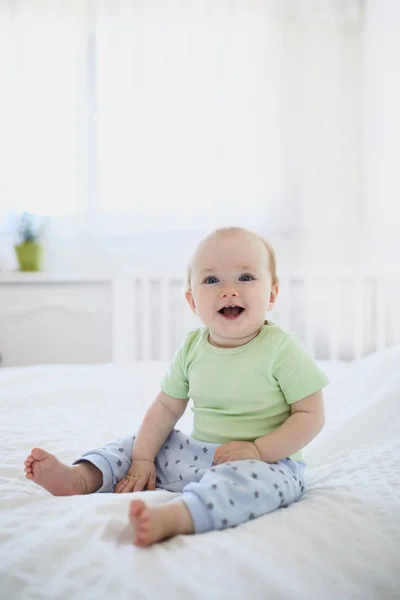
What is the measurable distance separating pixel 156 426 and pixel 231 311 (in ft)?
0.60

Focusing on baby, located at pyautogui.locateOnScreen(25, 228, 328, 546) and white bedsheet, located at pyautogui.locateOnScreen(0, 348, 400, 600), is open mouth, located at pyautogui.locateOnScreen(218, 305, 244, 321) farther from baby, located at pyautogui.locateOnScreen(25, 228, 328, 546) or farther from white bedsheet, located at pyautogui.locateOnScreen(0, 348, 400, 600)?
white bedsheet, located at pyautogui.locateOnScreen(0, 348, 400, 600)

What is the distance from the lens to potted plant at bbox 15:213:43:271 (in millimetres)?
2332

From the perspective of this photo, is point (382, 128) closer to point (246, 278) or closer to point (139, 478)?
point (246, 278)

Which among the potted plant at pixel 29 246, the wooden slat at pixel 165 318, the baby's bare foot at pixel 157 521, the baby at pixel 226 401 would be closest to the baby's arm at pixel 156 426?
the baby at pixel 226 401

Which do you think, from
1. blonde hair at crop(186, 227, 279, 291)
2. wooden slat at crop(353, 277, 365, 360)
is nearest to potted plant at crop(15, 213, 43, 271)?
wooden slat at crop(353, 277, 365, 360)

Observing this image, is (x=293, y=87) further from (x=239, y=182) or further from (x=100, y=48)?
(x=100, y=48)

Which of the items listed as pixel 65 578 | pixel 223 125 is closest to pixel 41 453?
pixel 65 578

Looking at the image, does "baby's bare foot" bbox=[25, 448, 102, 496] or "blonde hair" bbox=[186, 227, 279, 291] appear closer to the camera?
"baby's bare foot" bbox=[25, 448, 102, 496]

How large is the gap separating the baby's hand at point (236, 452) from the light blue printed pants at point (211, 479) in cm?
2

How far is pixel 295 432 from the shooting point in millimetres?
705

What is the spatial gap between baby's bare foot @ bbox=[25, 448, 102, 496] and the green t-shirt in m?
0.17

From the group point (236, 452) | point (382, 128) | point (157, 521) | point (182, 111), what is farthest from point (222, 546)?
point (182, 111)

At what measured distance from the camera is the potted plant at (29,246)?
7.65 ft

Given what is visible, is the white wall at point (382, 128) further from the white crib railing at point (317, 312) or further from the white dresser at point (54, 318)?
the white dresser at point (54, 318)
